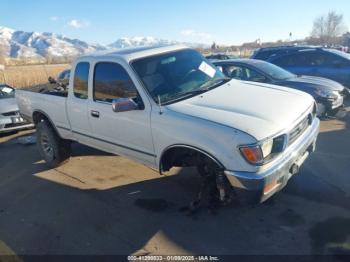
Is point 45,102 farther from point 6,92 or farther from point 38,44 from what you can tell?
point 38,44

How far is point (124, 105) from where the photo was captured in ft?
12.4

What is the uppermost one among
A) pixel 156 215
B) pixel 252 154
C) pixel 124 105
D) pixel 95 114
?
pixel 124 105

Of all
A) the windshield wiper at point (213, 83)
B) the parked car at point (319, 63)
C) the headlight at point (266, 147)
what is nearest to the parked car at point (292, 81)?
the parked car at point (319, 63)

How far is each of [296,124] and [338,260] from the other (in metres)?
1.39

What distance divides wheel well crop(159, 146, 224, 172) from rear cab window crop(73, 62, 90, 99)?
1596 mm

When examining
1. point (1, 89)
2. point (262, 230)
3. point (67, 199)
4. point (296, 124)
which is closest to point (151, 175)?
point (67, 199)

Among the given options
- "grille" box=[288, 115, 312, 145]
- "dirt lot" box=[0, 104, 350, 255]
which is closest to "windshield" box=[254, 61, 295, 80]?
"dirt lot" box=[0, 104, 350, 255]

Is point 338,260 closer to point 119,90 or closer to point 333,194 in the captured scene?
point 333,194

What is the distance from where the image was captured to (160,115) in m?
3.75

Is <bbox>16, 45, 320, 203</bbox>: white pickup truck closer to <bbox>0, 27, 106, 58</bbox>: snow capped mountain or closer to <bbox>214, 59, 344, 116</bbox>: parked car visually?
<bbox>214, 59, 344, 116</bbox>: parked car

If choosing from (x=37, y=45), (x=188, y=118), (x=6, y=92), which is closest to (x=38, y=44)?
(x=37, y=45)

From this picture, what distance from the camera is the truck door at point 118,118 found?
3982 mm

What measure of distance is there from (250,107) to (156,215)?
172 cm

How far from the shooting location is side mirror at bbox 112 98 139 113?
3.75 meters
